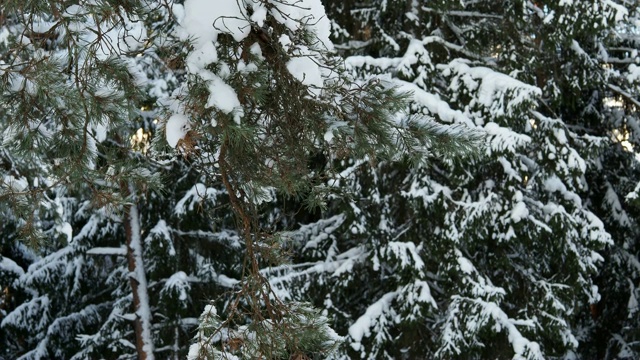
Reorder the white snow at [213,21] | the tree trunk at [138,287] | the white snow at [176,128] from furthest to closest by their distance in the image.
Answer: the tree trunk at [138,287] → the white snow at [213,21] → the white snow at [176,128]

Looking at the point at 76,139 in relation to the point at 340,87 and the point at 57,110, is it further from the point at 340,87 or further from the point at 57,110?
the point at 340,87

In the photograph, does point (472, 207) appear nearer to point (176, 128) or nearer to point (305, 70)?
point (305, 70)

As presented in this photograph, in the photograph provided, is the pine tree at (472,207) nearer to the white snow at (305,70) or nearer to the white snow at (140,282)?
the white snow at (140,282)

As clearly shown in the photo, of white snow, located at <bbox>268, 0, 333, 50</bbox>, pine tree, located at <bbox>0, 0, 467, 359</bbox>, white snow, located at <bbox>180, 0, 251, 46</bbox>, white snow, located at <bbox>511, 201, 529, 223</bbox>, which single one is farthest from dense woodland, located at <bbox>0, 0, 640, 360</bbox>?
white snow, located at <bbox>180, 0, 251, 46</bbox>

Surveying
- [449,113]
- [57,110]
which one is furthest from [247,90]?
[449,113]

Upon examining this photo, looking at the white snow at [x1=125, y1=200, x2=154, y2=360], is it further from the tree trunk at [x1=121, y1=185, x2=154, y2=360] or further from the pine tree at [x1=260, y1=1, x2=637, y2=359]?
the pine tree at [x1=260, y1=1, x2=637, y2=359]

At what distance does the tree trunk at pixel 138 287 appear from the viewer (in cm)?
827

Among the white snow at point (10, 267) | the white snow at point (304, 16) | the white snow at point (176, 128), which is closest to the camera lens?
the white snow at point (176, 128)

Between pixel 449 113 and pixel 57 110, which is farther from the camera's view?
pixel 449 113

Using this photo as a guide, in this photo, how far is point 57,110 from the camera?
123 inches

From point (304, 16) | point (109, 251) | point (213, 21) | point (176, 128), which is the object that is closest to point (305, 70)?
point (304, 16)

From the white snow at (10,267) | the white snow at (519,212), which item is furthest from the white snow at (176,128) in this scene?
the white snow at (10,267)

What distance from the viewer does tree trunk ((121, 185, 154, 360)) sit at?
8273mm

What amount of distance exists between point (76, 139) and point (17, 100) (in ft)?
0.90
